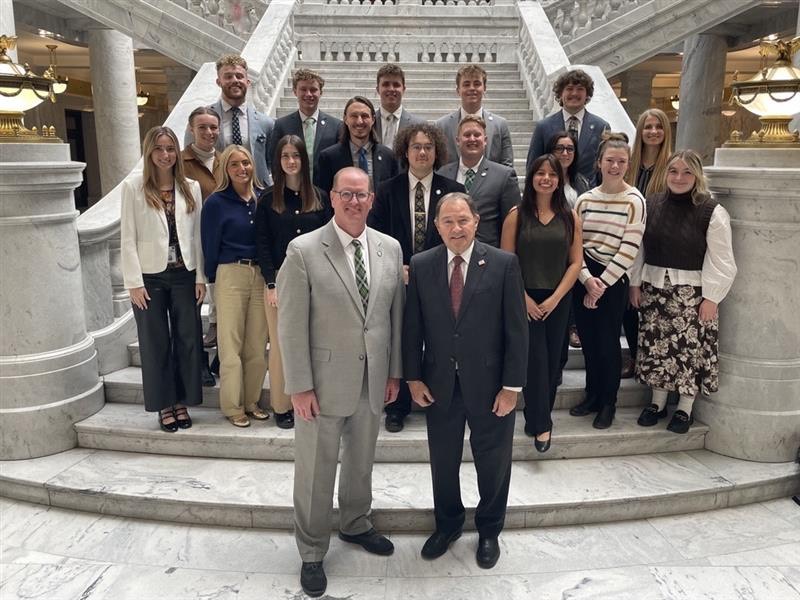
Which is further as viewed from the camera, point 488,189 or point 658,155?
point 658,155

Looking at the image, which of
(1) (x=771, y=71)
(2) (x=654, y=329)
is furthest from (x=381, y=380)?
(1) (x=771, y=71)

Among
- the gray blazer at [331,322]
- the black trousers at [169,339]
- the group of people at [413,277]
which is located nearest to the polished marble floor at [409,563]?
the group of people at [413,277]

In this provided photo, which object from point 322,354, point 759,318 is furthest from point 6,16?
point 759,318

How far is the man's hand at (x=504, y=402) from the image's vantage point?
3.38 m

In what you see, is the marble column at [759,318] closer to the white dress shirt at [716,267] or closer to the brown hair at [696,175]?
the white dress shirt at [716,267]

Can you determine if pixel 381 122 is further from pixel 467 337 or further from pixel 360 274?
pixel 467 337

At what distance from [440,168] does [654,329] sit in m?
1.88

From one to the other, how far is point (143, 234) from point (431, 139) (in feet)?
6.51

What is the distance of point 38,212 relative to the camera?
4500 millimetres

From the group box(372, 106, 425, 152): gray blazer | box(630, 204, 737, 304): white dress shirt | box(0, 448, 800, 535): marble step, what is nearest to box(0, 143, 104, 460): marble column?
box(0, 448, 800, 535): marble step

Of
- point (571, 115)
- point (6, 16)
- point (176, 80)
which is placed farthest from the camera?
point (176, 80)

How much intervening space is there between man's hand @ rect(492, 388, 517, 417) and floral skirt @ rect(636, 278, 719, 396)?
5.66 ft

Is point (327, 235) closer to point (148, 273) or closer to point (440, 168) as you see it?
point (440, 168)

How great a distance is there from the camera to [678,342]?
4.56 metres
